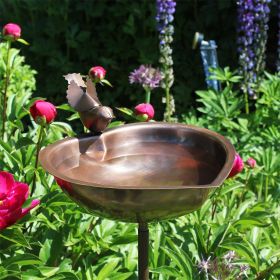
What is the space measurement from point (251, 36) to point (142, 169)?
2.13m

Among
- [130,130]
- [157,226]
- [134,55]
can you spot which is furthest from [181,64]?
[130,130]

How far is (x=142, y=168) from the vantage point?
5.08 feet

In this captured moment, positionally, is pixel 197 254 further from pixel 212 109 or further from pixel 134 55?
pixel 134 55

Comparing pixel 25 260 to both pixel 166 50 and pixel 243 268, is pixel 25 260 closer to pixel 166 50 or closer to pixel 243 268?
pixel 243 268

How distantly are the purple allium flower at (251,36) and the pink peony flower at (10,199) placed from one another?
83.0 inches

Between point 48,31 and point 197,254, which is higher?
point 48,31

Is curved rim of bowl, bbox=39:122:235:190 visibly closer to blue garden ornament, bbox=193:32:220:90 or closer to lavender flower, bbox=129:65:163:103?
lavender flower, bbox=129:65:163:103

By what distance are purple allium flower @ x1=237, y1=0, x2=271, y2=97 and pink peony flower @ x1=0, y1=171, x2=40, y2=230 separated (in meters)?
2.11

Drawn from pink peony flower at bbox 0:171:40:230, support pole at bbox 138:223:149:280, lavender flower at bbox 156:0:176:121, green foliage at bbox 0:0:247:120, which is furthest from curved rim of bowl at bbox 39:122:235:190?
green foliage at bbox 0:0:247:120

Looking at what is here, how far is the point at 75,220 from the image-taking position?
201cm

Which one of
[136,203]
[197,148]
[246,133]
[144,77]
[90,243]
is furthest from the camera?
[246,133]

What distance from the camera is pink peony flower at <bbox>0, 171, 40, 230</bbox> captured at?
1.46 metres

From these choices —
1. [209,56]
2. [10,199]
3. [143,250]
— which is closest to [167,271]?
[143,250]

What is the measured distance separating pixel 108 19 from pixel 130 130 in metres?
3.21
